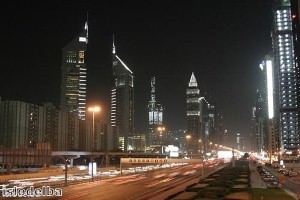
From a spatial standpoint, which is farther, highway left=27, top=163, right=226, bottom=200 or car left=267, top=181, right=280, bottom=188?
car left=267, top=181, right=280, bottom=188

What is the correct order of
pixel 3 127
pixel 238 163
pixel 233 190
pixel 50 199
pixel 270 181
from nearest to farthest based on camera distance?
pixel 50 199 < pixel 233 190 < pixel 270 181 < pixel 238 163 < pixel 3 127

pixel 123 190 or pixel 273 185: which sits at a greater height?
pixel 123 190

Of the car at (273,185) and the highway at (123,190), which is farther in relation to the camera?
the car at (273,185)

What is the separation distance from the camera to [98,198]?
46656 mm

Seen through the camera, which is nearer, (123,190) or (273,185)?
(123,190)

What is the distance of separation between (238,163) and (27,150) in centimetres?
9407

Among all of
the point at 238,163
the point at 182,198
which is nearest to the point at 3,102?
the point at 238,163

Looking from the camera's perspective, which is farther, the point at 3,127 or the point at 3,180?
the point at 3,127

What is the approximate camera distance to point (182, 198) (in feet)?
132

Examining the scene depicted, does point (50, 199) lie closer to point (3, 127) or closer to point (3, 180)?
point (3, 180)

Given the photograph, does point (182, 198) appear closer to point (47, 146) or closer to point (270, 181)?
point (47, 146)

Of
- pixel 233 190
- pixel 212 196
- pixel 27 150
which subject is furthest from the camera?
pixel 27 150

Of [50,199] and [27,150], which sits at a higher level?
[27,150]

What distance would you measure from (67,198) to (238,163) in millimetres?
101953
